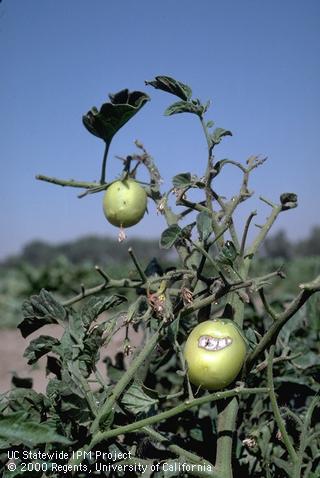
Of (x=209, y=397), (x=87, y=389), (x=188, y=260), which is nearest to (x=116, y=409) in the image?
(x=87, y=389)

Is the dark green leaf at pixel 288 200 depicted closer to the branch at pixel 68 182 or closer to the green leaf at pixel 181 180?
the green leaf at pixel 181 180

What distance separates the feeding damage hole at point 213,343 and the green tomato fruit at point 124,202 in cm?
30

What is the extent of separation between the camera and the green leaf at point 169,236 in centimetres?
102

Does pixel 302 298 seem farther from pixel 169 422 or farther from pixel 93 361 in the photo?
pixel 169 422

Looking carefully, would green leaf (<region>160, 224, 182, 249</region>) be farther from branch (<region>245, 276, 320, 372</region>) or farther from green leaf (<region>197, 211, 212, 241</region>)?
branch (<region>245, 276, 320, 372</region>)

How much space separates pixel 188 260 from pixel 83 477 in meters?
0.47

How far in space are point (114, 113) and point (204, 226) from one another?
28 centimetres

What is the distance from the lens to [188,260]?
45.7 inches

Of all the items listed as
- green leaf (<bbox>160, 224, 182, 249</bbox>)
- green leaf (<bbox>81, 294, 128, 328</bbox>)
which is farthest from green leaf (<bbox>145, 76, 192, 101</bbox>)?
green leaf (<bbox>81, 294, 128, 328</bbox>)

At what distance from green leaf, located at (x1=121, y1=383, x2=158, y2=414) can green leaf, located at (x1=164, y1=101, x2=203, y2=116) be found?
1.69 ft

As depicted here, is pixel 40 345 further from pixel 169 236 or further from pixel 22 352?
pixel 22 352

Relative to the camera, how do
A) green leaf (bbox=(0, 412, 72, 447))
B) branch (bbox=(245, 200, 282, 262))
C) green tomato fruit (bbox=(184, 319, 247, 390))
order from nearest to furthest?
green leaf (bbox=(0, 412, 72, 447)), green tomato fruit (bbox=(184, 319, 247, 390)), branch (bbox=(245, 200, 282, 262))

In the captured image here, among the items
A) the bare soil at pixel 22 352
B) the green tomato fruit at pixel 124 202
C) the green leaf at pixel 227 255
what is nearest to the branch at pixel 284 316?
the green leaf at pixel 227 255

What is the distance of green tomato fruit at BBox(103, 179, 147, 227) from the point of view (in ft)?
3.57
